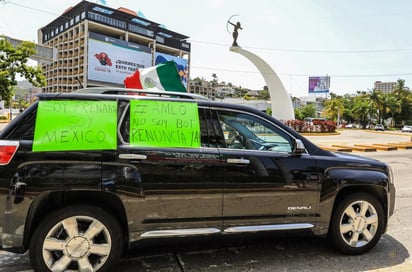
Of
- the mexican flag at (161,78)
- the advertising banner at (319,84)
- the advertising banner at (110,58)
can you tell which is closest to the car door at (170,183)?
the mexican flag at (161,78)

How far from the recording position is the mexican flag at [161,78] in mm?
11656

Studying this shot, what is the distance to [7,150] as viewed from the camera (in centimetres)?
273

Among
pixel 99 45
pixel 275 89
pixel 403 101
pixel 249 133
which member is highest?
pixel 99 45

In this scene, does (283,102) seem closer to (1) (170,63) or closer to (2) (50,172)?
(1) (170,63)

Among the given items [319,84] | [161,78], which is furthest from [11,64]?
[319,84]

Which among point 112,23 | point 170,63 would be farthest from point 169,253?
point 112,23

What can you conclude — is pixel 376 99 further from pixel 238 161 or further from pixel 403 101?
pixel 238 161

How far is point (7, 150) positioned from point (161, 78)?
31.0ft

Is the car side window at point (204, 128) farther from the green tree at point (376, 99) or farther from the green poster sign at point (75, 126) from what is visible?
the green tree at point (376, 99)

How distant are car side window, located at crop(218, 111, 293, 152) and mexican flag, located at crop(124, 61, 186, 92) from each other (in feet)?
26.5

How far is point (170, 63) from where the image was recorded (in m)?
12.2

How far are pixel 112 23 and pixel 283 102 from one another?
67651 mm

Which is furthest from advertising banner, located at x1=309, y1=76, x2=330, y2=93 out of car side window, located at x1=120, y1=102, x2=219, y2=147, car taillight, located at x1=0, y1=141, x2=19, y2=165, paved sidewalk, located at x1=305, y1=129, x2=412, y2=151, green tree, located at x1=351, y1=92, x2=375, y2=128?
car taillight, located at x1=0, y1=141, x2=19, y2=165

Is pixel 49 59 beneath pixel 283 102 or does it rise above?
above
